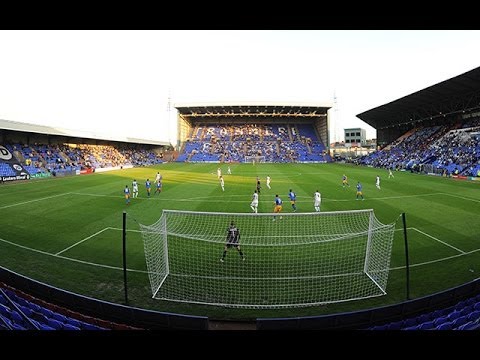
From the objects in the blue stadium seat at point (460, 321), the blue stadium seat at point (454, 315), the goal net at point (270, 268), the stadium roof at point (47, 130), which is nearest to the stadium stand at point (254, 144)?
the stadium roof at point (47, 130)

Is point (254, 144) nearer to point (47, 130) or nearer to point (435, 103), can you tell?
point (435, 103)

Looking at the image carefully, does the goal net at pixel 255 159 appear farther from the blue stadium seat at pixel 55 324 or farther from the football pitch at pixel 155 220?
the blue stadium seat at pixel 55 324

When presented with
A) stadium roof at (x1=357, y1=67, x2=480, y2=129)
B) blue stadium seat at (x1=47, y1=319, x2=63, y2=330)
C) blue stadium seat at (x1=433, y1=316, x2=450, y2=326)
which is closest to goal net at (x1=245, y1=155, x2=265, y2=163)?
stadium roof at (x1=357, y1=67, x2=480, y2=129)

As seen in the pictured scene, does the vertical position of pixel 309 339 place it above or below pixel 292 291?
above

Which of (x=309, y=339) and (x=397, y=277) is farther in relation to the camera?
(x=397, y=277)

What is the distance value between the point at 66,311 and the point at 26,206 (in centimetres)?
1658

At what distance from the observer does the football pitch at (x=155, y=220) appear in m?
8.77

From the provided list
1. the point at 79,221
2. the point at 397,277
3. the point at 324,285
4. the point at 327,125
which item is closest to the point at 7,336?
the point at 324,285

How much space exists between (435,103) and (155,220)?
51.0 m

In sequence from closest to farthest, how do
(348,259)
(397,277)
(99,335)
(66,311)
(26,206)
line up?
(99,335)
(66,311)
(397,277)
(348,259)
(26,206)

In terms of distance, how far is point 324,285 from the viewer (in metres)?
9.16

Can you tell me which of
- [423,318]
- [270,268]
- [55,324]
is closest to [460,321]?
[423,318]

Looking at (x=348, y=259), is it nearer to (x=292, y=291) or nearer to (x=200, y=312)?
(x=292, y=291)

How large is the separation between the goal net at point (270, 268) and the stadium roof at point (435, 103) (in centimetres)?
3437
